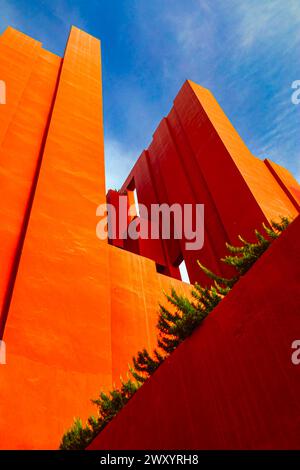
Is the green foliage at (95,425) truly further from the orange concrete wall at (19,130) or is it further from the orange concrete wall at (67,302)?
the orange concrete wall at (19,130)

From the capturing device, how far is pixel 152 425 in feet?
9.80

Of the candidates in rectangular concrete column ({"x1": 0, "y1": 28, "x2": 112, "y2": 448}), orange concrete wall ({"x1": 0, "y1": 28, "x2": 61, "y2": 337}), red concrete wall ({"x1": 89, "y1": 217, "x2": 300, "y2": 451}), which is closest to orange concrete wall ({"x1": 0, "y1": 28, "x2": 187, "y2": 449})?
rectangular concrete column ({"x1": 0, "y1": 28, "x2": 112, "y2": 448})

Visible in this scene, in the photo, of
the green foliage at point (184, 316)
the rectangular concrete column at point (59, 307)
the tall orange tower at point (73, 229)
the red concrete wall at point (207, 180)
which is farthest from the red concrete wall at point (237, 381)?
the red concrete wall at point (207, 180)

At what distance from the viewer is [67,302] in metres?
5.78

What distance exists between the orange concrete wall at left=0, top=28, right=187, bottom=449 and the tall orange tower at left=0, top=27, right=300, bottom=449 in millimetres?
19

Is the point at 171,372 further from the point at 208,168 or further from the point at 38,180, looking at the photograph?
the point at 208,168

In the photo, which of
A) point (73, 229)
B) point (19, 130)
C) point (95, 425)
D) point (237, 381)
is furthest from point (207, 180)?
point (237, 381)

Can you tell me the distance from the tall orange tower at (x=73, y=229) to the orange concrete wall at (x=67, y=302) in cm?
2

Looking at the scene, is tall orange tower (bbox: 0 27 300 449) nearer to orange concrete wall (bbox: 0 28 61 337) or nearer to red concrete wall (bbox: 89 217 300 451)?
orange concrete wall (bbox: 0 28 61 337)

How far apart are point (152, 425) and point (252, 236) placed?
7.05 m

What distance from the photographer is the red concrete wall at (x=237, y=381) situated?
2.22 m

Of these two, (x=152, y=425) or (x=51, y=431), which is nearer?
(x=152, y=425)
